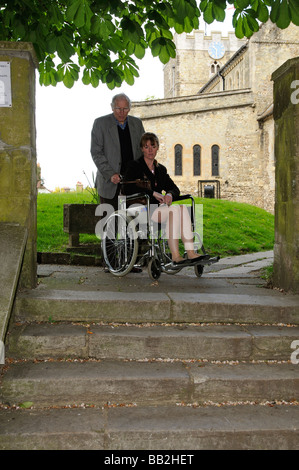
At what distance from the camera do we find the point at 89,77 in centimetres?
587

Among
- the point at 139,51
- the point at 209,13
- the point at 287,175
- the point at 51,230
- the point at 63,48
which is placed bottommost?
the point at 51,230

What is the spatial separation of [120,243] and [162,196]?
0.67 m

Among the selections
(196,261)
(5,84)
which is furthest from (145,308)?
(5,84)

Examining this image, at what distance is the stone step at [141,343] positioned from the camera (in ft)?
10.5

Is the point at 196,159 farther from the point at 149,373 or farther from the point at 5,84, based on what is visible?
the point at 149,373

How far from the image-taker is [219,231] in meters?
11.6

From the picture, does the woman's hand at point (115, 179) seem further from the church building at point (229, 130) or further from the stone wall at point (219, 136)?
the stone wall at point (219, 136)

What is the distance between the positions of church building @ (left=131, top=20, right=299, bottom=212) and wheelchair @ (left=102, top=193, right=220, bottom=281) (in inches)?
1019

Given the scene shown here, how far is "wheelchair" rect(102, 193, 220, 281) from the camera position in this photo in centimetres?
468

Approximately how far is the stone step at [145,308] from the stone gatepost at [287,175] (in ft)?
1.67
